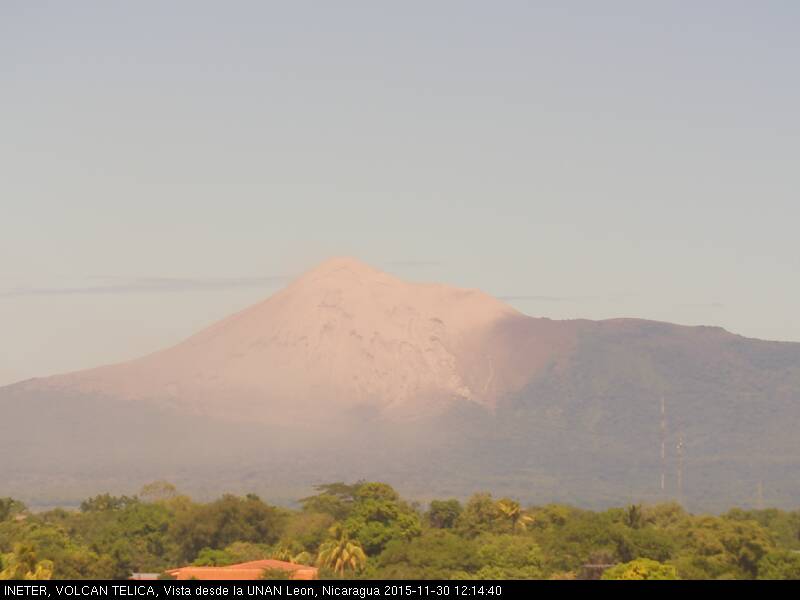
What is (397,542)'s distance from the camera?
108750 mm

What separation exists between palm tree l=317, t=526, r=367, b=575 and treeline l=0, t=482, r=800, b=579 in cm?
8

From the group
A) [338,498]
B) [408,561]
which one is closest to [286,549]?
[408,561]

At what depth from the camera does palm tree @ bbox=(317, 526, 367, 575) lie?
102 m

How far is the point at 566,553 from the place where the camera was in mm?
107562

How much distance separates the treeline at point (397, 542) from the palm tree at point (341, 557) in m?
0.08

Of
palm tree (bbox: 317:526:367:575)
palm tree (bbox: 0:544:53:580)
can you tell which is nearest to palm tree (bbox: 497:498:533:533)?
palm tree (bbox: 317:526:367:575)

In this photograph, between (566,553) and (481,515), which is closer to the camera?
(566,553)

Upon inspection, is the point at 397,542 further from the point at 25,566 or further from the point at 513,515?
the point at 25,566

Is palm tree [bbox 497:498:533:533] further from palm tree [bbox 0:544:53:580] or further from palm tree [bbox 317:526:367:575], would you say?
palm tree [bbox 0:544:53:580]
